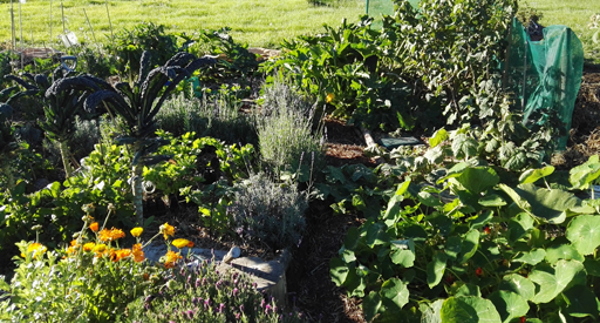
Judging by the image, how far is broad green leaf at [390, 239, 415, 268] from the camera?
2544 mm

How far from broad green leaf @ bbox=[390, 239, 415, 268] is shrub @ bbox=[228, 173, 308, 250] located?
65 cm

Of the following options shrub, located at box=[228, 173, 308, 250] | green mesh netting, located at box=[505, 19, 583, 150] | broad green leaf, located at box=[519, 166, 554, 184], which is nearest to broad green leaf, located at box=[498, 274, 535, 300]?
broad green leaf, located at box=[519, 166, 554, 184]

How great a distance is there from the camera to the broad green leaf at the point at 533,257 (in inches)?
97.1

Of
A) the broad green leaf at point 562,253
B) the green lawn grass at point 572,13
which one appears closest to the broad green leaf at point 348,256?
the broad green leaf at point 562,253

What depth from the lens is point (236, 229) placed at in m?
2.98

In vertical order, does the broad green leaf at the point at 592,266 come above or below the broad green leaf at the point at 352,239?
above

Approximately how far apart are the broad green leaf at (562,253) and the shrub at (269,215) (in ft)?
4.38

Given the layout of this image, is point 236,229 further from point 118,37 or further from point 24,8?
point 24,8

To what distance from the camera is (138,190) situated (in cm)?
305

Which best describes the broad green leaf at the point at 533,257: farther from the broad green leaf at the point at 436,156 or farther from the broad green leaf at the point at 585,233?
the broad green leaf at the point at 436,156

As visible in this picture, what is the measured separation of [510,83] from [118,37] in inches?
170

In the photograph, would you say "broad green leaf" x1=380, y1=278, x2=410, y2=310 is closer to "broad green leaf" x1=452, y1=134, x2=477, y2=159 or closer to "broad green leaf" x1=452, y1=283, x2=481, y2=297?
"broad green leaf" x1=452, y1=283, x2=481, y2=297

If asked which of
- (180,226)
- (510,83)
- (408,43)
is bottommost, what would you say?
(180,226)

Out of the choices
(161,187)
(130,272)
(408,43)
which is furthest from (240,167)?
(408,43)
